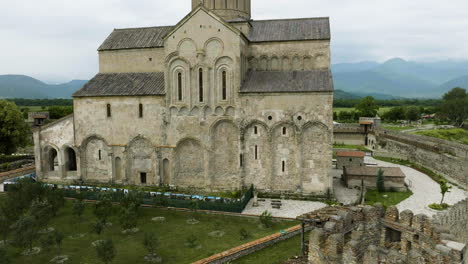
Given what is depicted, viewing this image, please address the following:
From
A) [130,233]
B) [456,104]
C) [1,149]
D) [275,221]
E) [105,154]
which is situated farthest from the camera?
[456,104]

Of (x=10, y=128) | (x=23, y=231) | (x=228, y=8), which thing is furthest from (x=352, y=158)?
(x=10, y=128)

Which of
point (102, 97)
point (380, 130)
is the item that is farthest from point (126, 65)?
point (380, 130)

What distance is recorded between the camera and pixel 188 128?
24375mm

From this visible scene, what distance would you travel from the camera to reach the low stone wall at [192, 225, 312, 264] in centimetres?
1403

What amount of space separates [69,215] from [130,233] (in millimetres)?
5166

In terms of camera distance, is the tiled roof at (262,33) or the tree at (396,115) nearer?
the tiled roof at (262,33)

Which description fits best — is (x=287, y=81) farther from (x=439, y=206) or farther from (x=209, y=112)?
(x=439, y=206)

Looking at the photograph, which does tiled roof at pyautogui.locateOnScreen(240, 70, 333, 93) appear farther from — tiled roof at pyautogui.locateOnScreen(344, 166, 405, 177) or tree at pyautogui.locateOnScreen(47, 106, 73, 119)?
tree at pyautogui.locateOnScreen(47, 106, 73, 119)

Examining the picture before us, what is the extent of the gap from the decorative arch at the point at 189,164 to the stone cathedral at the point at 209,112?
0.25ft

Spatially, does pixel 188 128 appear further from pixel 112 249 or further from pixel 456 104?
pixel 456 104

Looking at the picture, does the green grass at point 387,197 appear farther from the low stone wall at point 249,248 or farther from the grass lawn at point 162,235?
the low stone wall at point 249,248

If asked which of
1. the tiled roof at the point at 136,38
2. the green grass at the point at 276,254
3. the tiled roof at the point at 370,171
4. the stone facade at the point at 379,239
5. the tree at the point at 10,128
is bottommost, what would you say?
the green grass at the point at 276,254

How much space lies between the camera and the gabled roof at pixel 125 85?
2516 centimetres

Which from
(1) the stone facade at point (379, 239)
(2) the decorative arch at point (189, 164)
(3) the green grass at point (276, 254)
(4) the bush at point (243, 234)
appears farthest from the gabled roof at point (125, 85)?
(1) the stone facade at point (379, 239)
